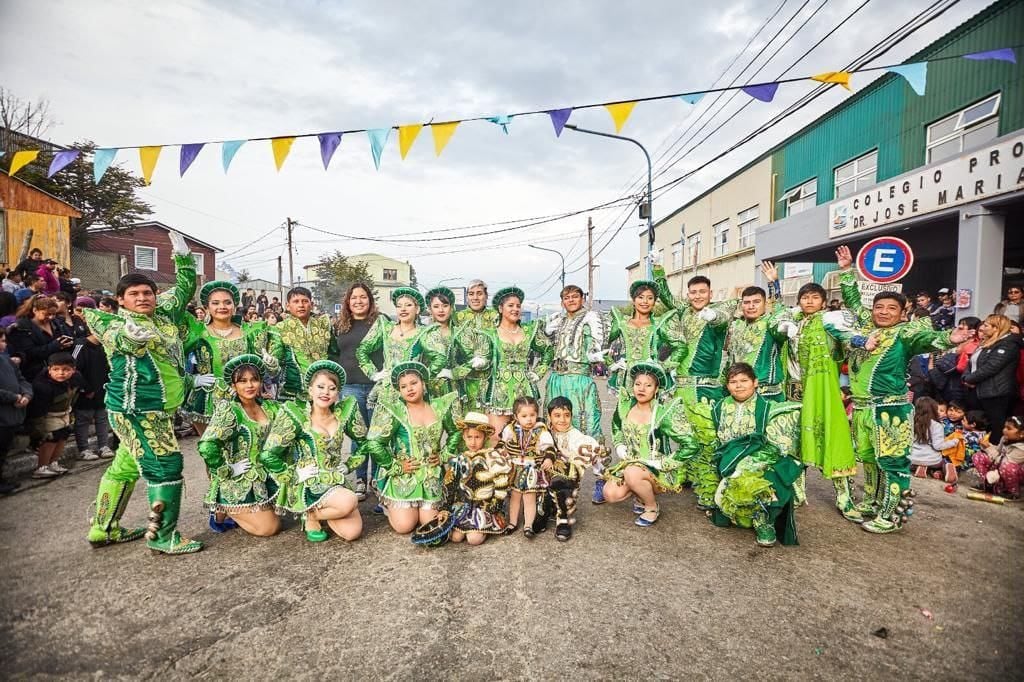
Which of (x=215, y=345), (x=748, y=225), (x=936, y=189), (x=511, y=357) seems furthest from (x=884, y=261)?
(x=748, y=225)

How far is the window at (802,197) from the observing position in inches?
642

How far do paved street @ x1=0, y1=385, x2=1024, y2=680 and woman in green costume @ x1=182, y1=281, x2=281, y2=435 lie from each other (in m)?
0.95

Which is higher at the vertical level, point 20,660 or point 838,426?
point 838,426

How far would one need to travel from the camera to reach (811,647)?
8.07ft

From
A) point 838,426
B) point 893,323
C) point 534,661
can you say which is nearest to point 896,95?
point 893,323

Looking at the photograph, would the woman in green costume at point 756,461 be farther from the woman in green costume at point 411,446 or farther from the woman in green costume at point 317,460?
the woman in green costume at point 317,460

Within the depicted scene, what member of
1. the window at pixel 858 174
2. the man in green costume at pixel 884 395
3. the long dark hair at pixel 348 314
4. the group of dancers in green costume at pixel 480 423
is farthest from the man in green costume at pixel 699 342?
the window at pixel 858 174

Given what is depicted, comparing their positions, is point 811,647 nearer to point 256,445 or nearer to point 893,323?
point 893,323

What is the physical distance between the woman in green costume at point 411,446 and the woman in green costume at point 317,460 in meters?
0.24

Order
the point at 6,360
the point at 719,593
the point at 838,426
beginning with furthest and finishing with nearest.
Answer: the point at 6,360 → the point at 838,426 → the point at 719,593

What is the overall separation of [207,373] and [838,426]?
16.0 ft

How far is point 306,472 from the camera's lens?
3.65m

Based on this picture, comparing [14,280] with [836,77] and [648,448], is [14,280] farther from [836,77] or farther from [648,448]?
[836,77]

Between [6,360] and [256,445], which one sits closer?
[256,445]
